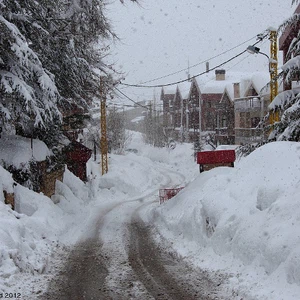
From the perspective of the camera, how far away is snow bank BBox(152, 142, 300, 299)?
7348mm

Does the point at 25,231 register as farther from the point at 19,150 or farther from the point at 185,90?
the point at 185,90

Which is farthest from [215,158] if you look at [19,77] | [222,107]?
[222,107]

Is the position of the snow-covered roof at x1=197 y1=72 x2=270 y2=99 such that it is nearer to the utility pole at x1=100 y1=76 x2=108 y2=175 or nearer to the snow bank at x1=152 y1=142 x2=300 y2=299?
the utility pole at x1=100 y1=76 x2=108 y2=175

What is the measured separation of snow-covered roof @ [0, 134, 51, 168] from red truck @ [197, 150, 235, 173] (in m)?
7.14

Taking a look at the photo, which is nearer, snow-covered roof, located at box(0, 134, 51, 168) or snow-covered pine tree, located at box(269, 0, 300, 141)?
snow-covered pine tree, located at box(269, 0, 300, 141)

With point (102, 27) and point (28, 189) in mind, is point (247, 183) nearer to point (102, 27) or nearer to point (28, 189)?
point (28, 189)

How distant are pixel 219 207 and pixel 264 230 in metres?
2.53

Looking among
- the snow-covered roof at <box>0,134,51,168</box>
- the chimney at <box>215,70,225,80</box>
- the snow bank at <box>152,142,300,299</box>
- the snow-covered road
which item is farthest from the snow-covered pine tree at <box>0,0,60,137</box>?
the chimney at <box>215,70,225,80</box>

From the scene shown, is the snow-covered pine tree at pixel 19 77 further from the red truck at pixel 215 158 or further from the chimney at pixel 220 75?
the chimney at pixel 220 75

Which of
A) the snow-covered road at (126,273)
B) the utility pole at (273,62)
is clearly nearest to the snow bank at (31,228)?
the snow-covered road at (126,273)

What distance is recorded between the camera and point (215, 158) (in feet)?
60.5

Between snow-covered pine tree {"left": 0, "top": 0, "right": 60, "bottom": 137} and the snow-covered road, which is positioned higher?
snow-covered pine tree {"left": 0, "top": 0, "right": 60, "bottom": 137}

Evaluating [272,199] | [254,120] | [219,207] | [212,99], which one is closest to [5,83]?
[219,207]

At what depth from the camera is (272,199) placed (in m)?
9.16
